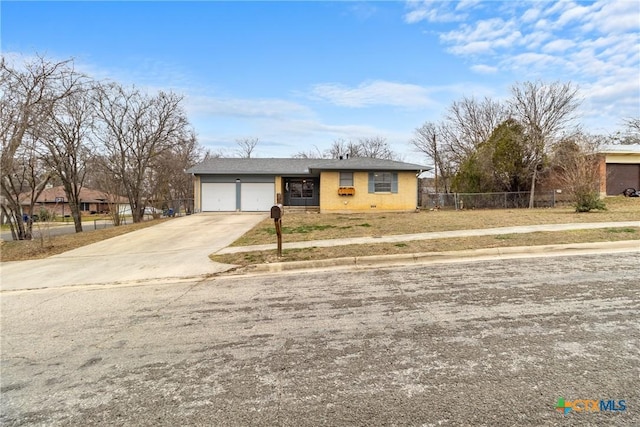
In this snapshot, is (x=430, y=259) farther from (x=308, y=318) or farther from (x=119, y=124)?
(x=119, y=124)

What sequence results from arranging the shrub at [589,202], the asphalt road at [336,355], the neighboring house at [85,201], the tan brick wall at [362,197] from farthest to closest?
the neighboring house at [85,201]
the tan brick wall at [362,197]
the shrub at [589,202]
the asphalt road at [336,355]

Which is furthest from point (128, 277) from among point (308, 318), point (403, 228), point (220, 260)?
point (403, 228)

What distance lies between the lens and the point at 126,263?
342 inches

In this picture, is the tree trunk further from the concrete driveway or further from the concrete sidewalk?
the concrete driveway

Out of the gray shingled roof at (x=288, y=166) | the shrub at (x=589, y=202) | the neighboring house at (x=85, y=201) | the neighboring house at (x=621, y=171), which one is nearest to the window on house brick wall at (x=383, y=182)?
the gray shingled roof at (x=288, y=166)

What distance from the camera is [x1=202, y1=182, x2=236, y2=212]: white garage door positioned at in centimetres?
2333

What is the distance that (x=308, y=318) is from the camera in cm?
420

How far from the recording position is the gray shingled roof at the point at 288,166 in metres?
21.3

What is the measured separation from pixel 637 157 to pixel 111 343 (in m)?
32.4

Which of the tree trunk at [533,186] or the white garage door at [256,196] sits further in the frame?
the white garage door at [256,196]

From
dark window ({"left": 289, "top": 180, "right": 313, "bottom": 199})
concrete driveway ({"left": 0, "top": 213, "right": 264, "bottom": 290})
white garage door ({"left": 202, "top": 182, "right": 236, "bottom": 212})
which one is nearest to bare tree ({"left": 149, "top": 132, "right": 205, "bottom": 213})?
white garage door ({"left": 202, "top": 182, "right": 236, "bottom": 212})

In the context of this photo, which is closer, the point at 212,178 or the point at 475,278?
the point at 475,278

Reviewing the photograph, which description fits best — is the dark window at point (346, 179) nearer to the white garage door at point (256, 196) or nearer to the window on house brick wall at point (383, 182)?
the window on house brick wall at point (383, 182)

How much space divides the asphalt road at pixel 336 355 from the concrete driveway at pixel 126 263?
1770 mm
